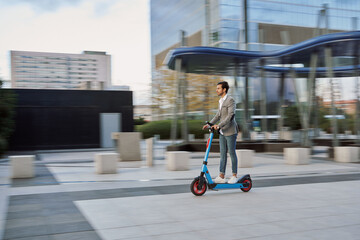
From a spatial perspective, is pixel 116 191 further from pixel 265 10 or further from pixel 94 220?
pixel 265 10

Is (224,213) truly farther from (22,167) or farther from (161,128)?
(161,128)

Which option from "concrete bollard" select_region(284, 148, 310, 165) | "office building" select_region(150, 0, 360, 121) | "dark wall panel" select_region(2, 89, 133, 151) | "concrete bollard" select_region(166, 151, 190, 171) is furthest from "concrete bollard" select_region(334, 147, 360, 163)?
"office building" select_region(150, 0, 360, 121)

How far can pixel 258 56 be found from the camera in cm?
1739

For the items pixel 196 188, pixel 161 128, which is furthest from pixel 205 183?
pixel 161 128

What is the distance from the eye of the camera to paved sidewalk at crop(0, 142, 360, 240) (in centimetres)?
455

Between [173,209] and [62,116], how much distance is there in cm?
1866

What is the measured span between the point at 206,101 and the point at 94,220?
103 ft

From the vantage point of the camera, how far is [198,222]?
5.00 meters

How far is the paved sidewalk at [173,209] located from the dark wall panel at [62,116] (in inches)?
544

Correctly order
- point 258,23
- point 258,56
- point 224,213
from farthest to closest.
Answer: point 258,23, point 258,56, point 224,213

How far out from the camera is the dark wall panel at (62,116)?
2225 cm

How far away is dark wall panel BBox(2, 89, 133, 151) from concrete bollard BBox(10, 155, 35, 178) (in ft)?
43.9

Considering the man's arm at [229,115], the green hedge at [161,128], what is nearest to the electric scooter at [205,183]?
the man's arm at [229,115]

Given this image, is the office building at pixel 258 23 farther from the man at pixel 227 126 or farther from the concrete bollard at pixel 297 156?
the man at pixel 227 126
